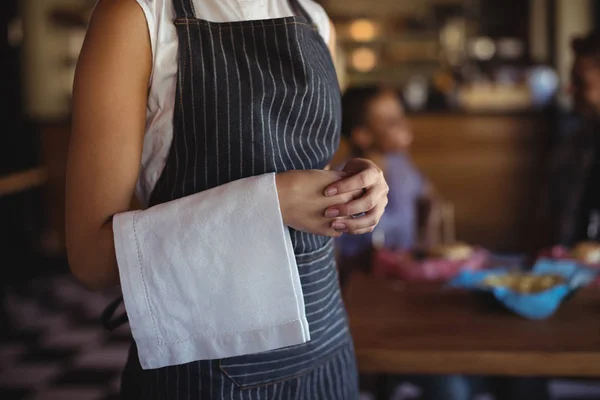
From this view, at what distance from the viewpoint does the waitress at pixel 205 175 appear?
31.5 inches

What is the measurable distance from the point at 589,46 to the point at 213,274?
2.28 m

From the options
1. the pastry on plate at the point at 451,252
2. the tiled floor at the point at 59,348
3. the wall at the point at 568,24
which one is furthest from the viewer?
the wall at the point at 568,24

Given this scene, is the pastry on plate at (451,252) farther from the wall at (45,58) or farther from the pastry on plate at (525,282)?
the wall at (45,58)

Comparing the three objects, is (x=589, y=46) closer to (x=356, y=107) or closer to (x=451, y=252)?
(x=356, y=107)

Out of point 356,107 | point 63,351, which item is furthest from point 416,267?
point 63,351

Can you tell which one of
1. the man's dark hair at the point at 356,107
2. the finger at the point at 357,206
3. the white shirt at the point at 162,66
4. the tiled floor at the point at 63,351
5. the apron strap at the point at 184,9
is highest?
the apron strap at the point at 184,9

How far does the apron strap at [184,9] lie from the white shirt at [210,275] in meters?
0.04

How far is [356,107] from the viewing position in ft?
10.2

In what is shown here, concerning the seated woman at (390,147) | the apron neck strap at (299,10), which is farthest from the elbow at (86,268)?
the seated woman at (390,147)

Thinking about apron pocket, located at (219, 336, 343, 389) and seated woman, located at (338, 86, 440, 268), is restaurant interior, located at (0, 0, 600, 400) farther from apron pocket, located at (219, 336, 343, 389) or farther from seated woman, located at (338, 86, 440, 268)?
apron pocket, located at (219, 336, 343, 389)

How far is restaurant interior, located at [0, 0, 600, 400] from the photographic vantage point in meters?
1.45

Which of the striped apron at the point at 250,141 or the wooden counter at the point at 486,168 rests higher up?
the striped apron at the point at 250,141

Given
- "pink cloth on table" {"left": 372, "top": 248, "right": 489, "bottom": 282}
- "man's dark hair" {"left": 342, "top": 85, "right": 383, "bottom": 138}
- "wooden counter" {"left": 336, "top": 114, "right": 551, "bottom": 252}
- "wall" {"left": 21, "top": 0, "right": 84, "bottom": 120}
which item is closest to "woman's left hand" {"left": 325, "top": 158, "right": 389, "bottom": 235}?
"pink cloth on table" {"left": 372, "top": 248, "right": 489, "bottom": 282}

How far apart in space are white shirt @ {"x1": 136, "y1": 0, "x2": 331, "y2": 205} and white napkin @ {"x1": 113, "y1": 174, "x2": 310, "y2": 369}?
95mm
